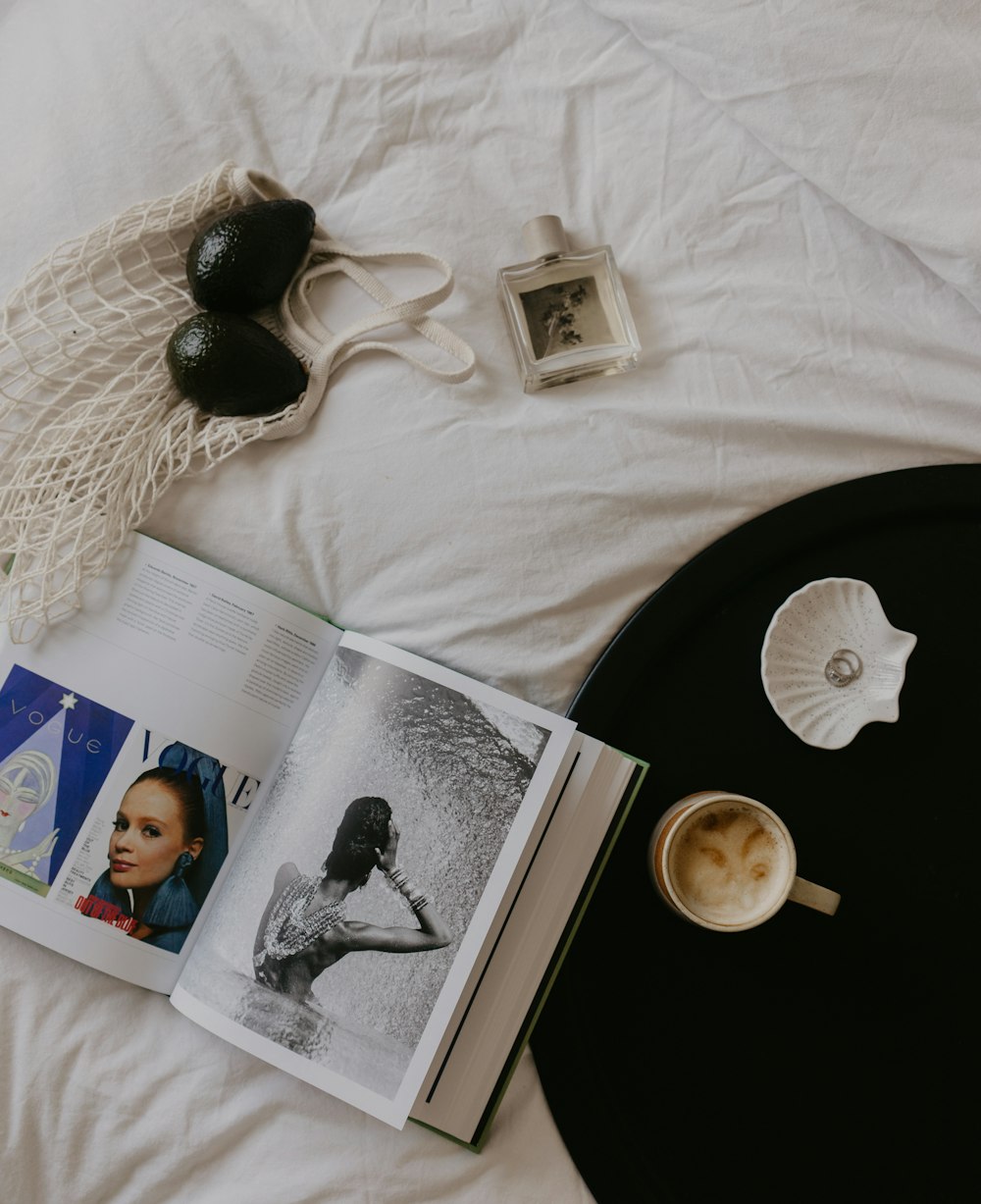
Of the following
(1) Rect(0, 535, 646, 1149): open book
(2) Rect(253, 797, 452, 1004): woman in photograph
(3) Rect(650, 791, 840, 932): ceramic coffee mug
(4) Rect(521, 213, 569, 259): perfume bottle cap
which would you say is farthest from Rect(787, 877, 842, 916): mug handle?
(4) Rect(521, 213, 569, 259): perfume bottle cap

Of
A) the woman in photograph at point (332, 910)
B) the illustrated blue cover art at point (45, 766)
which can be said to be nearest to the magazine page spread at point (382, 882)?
the woman in photograph at point (332, 910)

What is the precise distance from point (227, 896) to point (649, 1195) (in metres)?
0.32

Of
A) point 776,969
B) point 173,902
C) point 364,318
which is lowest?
point 173,902

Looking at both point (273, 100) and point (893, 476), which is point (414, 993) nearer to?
point (893, 476)

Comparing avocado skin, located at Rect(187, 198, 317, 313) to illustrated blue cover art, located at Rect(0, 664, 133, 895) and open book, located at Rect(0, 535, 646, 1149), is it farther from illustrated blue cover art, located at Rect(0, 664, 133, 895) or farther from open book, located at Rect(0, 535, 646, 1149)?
illustrated blue cover art, located at Rect(0, 664, 133, 895)

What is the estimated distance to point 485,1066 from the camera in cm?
55

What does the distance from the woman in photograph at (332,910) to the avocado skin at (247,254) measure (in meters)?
0.35

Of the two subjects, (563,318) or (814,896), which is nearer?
(814,896)

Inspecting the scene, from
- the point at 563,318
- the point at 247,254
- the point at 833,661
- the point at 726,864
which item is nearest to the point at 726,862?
the point at 726,864

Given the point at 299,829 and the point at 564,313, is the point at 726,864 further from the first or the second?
the point at 564,313

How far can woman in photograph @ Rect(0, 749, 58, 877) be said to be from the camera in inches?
22.9

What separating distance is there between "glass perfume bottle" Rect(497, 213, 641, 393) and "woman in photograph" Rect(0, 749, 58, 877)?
1.36 feet

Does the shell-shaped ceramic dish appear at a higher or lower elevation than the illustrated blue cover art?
higher

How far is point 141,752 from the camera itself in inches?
23.1
